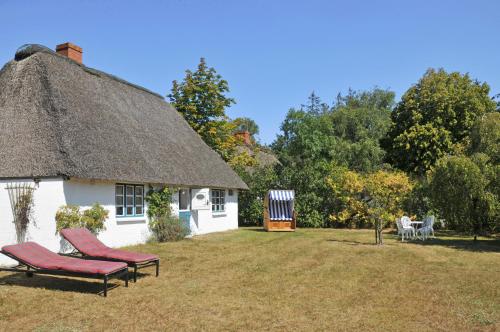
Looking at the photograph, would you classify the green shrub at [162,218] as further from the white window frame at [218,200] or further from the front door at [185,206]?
the white window frame at [218,200]

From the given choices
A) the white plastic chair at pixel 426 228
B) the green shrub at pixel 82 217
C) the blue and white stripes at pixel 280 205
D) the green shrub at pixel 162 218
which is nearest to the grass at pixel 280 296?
the green shrub at pixel 82 217

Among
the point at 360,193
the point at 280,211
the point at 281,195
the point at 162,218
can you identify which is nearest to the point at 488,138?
the point at 360,193

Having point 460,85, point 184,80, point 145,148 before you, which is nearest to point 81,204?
point 145,148

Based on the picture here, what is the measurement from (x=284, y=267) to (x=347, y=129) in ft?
122

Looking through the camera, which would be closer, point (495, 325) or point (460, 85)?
point (495, 325)

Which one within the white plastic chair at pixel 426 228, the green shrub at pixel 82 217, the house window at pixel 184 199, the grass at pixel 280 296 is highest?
the house window at pixel 184 199

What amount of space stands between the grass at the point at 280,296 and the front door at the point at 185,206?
5.91m

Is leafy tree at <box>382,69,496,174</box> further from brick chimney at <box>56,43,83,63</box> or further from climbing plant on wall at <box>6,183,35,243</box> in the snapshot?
climbing plant on wall at <box>6,183,35,243</box>

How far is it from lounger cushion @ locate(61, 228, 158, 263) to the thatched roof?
2.47m

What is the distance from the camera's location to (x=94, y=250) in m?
9.63

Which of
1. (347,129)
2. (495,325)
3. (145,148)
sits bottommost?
(495,325)

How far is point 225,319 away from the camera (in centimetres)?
630

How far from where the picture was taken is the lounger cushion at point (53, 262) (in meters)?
7.82

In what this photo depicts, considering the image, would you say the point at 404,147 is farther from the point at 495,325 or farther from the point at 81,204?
the point at 495,325
